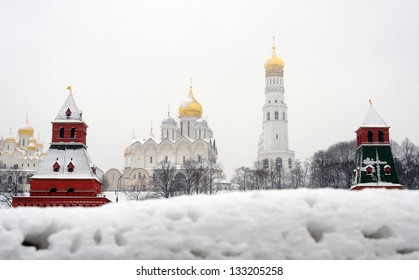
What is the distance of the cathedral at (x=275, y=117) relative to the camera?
67.5 m

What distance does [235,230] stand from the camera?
4.25 m

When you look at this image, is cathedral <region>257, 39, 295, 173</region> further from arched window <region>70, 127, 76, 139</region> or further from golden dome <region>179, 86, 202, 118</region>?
arched window <region>70, 127, 76, 139</region>

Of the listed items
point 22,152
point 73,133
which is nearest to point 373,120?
point 73,133

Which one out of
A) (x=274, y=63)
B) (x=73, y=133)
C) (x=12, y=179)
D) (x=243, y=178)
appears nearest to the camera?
(x=73, y=133)

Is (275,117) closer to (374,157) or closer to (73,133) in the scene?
(374,157)

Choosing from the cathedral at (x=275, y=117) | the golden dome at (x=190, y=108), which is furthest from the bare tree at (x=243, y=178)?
the cathedral at (x=275, y=117)

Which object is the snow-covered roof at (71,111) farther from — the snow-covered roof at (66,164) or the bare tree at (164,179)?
the bare tree at (164,179)

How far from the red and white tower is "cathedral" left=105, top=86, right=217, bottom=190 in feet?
97.1

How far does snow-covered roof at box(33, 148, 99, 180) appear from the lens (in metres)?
23.4

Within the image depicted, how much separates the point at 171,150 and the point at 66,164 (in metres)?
32.9

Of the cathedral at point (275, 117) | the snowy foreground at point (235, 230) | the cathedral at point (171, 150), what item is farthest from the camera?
the cathedral at point (275, 117)

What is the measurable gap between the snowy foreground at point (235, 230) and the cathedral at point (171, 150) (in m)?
49.5

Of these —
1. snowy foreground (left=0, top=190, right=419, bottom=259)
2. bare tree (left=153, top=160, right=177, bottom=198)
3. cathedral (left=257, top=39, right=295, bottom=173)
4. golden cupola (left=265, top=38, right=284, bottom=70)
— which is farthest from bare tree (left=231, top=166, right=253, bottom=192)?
snowy foreground (left=0, top=190, right=419, bottom=259)

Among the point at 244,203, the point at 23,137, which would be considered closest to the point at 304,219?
the point at 244,203
